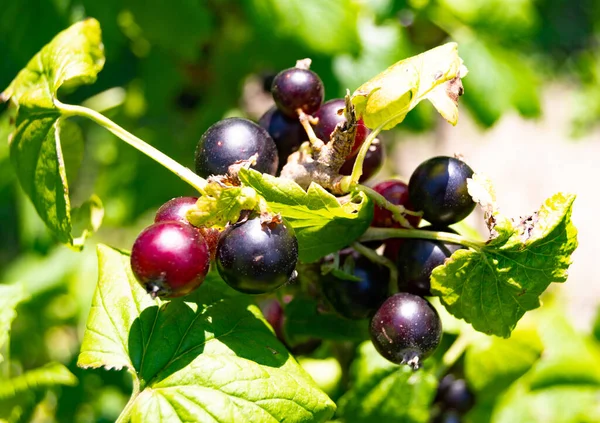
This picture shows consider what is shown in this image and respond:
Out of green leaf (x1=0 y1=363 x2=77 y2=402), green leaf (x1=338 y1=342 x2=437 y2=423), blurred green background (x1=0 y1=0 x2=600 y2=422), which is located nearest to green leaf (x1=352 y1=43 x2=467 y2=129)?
green leaf (x1=338 y1=342 x2=437 y2=423)

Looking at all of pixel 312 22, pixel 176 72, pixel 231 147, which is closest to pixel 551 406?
pixel 312 22

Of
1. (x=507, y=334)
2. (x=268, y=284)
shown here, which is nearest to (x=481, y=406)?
(x=507, y=334)

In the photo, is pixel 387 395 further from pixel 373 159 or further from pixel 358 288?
pixel 373 159

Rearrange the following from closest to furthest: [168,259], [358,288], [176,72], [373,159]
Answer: [168,259] < [358,288] < [373,159] < [176,72]

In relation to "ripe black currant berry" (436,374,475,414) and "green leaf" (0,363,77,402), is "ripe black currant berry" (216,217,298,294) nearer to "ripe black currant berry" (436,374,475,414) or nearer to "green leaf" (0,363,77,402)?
"green leaf" (0,363,77,402)

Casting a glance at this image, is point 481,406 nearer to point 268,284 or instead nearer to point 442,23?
point 268,284

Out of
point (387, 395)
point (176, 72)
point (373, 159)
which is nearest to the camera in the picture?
point (373, 159)

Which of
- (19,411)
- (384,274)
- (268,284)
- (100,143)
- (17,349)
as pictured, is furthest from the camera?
(100,143)
